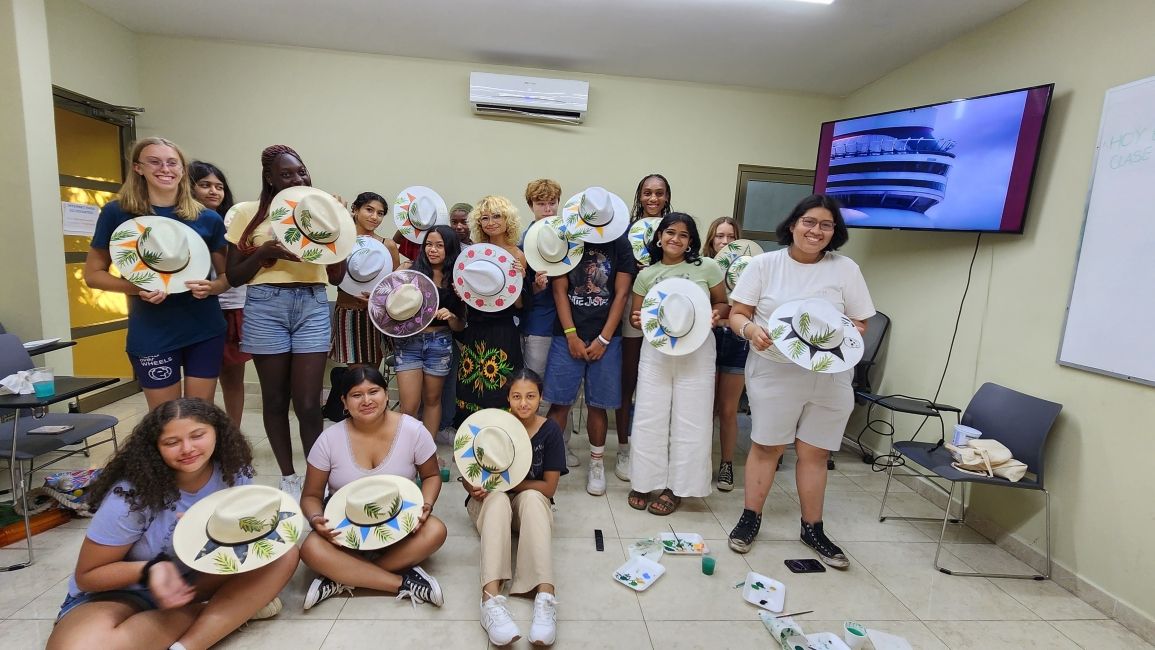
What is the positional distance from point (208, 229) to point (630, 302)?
1924 millimetres

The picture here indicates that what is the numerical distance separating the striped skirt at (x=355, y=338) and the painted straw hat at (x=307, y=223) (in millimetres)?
810

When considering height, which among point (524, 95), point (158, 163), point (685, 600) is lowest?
point (685, 600)

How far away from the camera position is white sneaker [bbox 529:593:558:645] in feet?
5.02

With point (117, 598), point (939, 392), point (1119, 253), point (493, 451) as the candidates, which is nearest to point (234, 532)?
point (117, 598)

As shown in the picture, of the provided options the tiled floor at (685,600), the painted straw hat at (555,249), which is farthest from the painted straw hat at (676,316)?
the tiled floor at (685,600)

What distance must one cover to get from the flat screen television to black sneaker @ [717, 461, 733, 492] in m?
1.80

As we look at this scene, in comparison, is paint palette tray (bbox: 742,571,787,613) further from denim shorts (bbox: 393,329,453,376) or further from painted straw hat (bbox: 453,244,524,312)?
denim shorts (bbox: 393,329,453,376)

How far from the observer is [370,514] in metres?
1.65

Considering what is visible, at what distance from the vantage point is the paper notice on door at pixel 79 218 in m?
3.23

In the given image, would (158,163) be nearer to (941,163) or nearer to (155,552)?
(155,552)

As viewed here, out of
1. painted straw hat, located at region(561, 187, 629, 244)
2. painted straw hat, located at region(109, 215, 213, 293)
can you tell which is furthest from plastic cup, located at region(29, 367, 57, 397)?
painted straw hat, located at region(561, 187, 629, 244)

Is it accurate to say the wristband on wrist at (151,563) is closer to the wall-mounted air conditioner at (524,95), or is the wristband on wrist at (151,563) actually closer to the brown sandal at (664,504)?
the brown sandal at (664,504)

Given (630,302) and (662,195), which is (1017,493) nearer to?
(630,302)

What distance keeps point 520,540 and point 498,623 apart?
30 centimetres
